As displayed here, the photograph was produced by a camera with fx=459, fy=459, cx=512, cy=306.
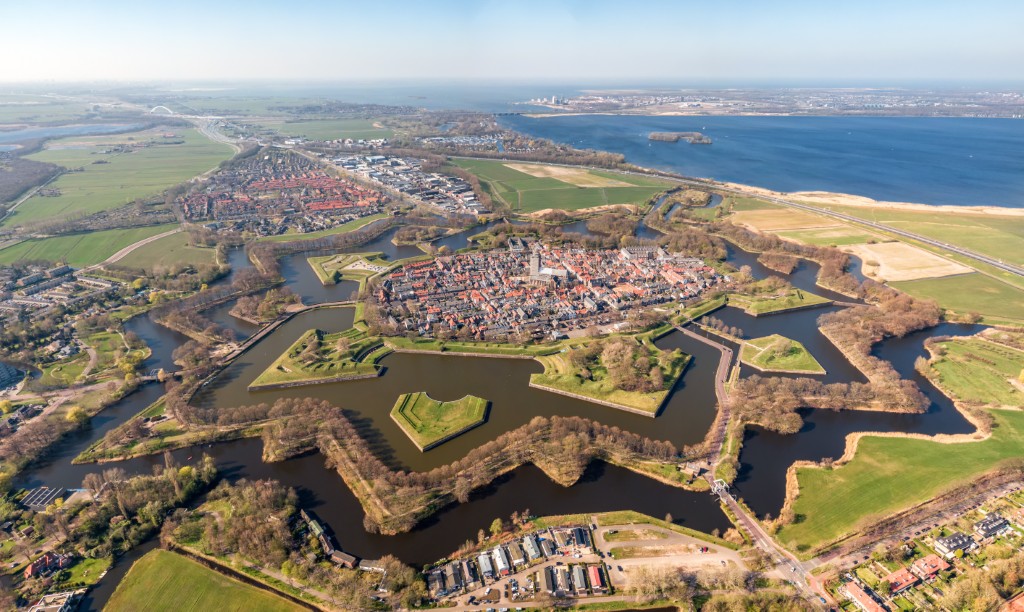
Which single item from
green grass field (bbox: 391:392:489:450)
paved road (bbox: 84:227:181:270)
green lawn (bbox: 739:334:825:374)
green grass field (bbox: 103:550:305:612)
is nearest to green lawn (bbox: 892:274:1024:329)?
green lawn (bbox: 739:334:825:374)

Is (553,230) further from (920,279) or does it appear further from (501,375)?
(920,279)

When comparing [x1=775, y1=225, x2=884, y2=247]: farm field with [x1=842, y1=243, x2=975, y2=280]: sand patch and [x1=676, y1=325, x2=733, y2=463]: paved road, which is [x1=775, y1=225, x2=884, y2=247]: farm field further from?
[x1=676, y1=325, x2=733, y2=463]: paved road

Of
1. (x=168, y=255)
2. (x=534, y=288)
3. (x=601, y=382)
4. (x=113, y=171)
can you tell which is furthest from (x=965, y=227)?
(x=113, y=171)

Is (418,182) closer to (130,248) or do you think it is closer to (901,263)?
(130,248)

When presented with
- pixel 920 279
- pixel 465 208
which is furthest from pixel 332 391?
pixel 920 279

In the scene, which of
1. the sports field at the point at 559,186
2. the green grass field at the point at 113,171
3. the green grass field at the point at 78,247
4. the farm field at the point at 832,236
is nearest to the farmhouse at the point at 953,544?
the farm field at the point at 832,236

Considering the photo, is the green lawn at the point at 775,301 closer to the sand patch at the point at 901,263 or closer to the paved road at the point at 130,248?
the sand patch at the point at 901,263

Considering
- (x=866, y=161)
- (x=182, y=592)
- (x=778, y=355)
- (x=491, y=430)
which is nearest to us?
(x=182, y=592)
